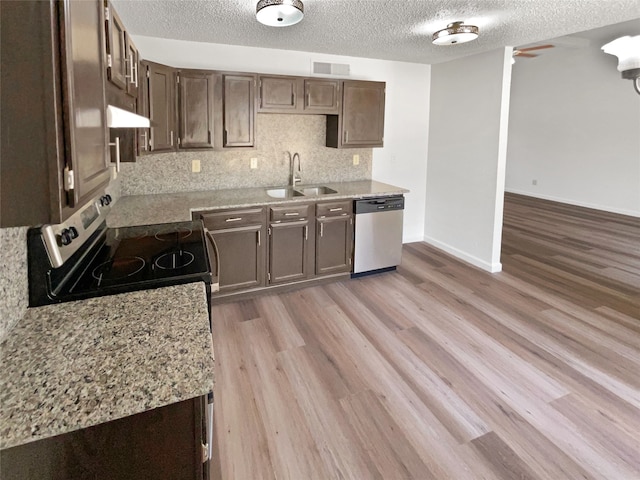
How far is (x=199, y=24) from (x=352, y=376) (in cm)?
294

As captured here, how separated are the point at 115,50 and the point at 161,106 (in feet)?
5.17

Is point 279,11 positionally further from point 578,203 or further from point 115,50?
point 578,203

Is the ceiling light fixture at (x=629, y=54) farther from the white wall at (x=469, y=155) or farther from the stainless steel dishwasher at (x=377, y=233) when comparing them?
the stainless steel dishwasher at (x=377, y=233)

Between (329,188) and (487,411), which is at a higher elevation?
(329,188)

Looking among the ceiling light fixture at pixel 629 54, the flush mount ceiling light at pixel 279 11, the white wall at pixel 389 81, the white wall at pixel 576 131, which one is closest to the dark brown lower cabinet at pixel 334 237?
the white wall at pixel 389 81

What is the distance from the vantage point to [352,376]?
262 cm

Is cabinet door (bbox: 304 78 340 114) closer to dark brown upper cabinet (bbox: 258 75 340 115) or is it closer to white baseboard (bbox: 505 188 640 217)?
dark brown upper cabinet (bbox: 258 75 340 115)

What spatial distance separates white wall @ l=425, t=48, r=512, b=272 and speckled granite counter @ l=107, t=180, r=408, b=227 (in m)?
1.03

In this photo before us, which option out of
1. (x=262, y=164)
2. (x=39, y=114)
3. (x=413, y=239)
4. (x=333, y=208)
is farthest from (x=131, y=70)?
(x=413, y=239)

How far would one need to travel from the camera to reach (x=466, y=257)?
486cm

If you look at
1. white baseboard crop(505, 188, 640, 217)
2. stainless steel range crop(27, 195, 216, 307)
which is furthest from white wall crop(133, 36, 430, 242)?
white baseboard crop(505, 188, 640, 217)

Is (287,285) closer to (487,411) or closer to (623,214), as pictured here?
(487,411)

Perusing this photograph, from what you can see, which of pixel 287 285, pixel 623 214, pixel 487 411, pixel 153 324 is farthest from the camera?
pixel 623 214

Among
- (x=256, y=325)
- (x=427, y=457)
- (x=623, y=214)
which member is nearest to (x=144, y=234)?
(x=256, y=325)
